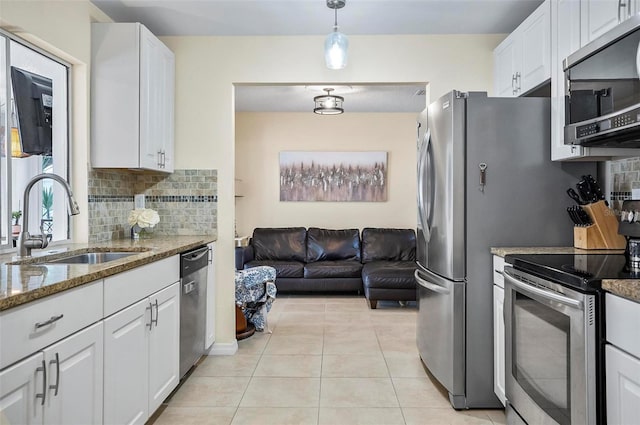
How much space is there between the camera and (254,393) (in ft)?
9.22

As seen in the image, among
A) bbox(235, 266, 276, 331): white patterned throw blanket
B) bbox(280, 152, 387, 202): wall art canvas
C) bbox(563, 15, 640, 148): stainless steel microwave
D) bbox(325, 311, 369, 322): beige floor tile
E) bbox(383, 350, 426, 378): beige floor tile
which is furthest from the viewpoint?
bbox(280, 152, 387, 202): wall art canvas

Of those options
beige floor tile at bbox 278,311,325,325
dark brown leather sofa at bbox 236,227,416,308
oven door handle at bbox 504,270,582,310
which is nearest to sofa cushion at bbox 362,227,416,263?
dark brown leather sofa at bbox 236,227,416,308

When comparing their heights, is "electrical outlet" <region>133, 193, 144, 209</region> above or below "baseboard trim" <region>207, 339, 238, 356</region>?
above

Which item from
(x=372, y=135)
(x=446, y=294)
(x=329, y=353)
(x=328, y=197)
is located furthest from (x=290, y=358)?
(x=372, y=135)

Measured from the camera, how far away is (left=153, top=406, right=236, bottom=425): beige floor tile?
244 cm

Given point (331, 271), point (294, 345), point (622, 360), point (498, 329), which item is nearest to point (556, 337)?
point (622, 360)

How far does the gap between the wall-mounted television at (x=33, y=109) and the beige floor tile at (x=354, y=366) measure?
7.47ft

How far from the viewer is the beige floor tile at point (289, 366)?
3.14 meters

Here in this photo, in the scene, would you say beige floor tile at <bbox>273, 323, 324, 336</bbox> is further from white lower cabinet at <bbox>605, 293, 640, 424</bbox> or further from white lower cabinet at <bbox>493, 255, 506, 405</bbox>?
white lower cabinet at <bbox>605, 293, 640, 424</bbox>

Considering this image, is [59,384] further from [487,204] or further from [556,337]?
[487,204]

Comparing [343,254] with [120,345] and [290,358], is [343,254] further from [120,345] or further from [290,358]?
[120,345]

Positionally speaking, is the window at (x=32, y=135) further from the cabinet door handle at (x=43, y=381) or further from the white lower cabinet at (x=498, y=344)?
the white lower cabinet at (x=498, y=344)

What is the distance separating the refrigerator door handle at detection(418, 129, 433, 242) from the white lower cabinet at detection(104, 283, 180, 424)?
1555 millimetres

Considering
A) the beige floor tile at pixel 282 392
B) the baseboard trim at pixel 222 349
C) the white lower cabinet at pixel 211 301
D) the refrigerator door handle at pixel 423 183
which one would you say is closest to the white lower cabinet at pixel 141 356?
the beige floor tile at pixel 282 392
